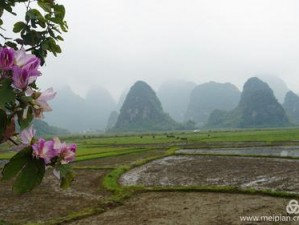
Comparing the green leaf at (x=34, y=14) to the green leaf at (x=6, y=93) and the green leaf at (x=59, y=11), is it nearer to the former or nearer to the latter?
the green leaf at (x=59, y=11)

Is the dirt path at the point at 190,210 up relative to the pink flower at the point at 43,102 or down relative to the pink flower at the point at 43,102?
down

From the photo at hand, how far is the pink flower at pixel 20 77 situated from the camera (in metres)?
1.07

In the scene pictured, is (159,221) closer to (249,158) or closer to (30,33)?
(30,33)

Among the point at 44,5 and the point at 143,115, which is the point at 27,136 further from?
the point at 143,115

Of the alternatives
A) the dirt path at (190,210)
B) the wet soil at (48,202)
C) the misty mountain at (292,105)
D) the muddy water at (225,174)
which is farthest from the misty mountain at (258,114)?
the dirt path at (190,210)

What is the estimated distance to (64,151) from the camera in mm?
1187

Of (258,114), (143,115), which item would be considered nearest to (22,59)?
(258,114)

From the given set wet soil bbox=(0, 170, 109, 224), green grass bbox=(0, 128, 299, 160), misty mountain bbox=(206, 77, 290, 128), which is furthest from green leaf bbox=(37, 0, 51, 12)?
misty mountain bbox=(206, 77, 290, 128)

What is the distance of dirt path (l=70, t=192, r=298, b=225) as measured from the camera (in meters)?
8.98

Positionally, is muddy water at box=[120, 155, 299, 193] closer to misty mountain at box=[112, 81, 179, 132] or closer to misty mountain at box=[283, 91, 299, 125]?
misty mountain at box=[112, 81, 179, 132]

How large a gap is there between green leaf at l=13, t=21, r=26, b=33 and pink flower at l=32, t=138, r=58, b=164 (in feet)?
3.31

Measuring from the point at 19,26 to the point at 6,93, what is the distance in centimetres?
105

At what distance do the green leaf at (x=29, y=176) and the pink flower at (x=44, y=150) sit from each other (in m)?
0.02

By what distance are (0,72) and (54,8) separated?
0.92 m
